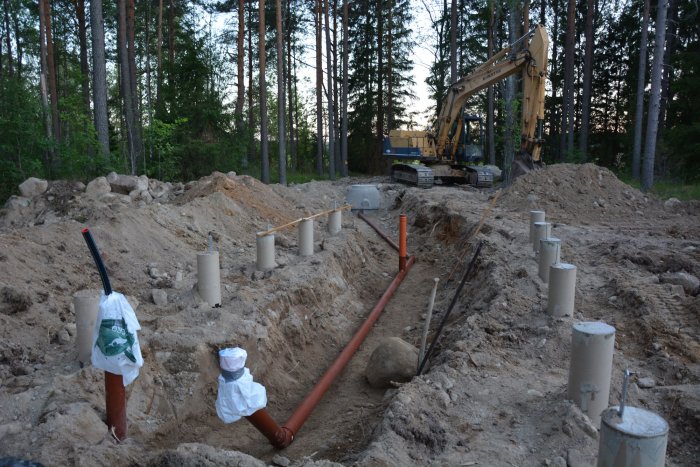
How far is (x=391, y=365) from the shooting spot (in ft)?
19.0

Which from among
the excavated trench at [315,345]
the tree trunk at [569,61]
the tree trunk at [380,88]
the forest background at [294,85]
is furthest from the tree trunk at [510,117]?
the tree trunk at [380,88]

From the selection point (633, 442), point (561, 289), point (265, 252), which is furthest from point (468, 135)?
point (633, 442)

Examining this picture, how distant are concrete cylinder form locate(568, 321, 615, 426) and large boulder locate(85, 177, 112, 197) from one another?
11124 mm

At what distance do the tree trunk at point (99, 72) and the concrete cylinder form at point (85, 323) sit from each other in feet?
39.1

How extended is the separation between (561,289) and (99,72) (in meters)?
14.5

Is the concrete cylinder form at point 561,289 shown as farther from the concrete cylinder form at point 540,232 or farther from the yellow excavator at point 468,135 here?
the yellow excavator at point 468,135

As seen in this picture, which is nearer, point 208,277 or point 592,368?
point 592,368

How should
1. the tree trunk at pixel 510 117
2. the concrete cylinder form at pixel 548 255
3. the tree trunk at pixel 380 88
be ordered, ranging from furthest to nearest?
1. the tree trunk at pixel 380 88
2. the tree trunk at pixel 510 117
3. the concrete cylinder form at pixel 548 255

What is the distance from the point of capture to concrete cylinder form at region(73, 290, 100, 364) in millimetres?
4648

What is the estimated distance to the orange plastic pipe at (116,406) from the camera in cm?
365

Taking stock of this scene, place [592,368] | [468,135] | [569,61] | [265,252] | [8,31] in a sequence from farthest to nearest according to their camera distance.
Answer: [8,31], [569,61], [468,135], [265,252], [592,368]

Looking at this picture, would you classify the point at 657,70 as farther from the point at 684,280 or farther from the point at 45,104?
the point at 45,104

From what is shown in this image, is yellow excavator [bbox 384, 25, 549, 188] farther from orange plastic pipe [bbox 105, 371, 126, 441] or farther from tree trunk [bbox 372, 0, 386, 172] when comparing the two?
orange plastic pipe [bbox 105, 371, 126, 441]

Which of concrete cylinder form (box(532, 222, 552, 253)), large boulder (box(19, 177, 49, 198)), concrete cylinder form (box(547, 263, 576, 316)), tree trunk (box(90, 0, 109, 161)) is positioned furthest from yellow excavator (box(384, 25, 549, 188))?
large boulder (box(19, 177, 49, 198))
